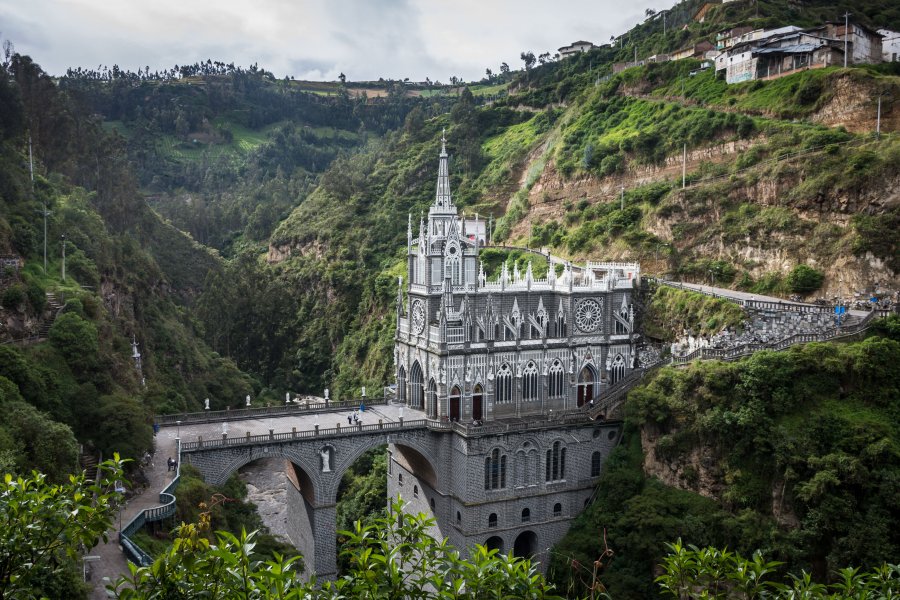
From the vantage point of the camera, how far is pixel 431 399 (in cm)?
4597

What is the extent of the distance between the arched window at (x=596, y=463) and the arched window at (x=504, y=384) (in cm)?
663

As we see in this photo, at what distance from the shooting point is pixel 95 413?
121 feet

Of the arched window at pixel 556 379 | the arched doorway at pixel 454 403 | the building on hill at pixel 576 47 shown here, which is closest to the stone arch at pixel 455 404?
the arched doorway at pixel 454 403

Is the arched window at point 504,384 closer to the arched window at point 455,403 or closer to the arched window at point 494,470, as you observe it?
the arched window at point 455,403

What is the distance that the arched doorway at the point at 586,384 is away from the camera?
4962 cm

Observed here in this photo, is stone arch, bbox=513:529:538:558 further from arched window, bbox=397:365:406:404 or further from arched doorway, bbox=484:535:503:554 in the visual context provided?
arched window, bbox=397:365:406:404

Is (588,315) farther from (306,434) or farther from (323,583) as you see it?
(323,583)

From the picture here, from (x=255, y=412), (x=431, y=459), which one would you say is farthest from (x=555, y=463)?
(x=255, y=412)

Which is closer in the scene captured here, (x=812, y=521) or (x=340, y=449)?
(x=812, y=521)

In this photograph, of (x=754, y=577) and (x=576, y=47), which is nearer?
(x=754, y=577)

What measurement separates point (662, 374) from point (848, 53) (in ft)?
137

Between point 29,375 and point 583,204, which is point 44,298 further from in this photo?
point 583,204

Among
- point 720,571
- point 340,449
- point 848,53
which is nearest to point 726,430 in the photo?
point 340,449

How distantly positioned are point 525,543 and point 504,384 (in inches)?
405
